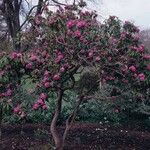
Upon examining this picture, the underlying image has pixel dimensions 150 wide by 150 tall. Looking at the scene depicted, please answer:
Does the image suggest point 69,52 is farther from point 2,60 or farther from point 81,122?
point 81,122

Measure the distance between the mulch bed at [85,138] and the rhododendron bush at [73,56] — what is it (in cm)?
151

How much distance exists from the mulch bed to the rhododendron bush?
59.6 inches

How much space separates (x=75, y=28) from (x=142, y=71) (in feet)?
4.32

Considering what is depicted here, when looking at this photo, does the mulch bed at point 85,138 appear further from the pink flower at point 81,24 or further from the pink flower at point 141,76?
the pink flower at point 81,24

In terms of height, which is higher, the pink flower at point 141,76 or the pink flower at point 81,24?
the pink flower at point 81,24

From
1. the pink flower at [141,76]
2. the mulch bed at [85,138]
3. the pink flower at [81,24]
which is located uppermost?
the pink flower at [81,24]

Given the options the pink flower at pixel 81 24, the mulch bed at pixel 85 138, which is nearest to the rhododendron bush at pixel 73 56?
the pink flower at pixel 81 24

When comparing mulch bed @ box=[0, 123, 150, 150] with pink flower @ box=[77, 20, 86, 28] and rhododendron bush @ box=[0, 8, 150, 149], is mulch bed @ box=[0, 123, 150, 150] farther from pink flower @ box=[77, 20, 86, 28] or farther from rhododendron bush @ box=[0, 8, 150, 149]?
pink flower @ box=[77, 20, 86, 28]

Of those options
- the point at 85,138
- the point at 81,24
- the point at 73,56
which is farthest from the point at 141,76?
the point at 85,138

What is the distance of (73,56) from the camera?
Answer: 7211 mm

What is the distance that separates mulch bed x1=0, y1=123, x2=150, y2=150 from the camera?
8992mm

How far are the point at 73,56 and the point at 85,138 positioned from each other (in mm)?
3082

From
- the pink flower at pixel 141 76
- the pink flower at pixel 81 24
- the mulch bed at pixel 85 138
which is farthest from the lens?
the mulch bed at pixel 85 138

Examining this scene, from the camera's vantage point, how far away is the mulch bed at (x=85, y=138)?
8.99m
